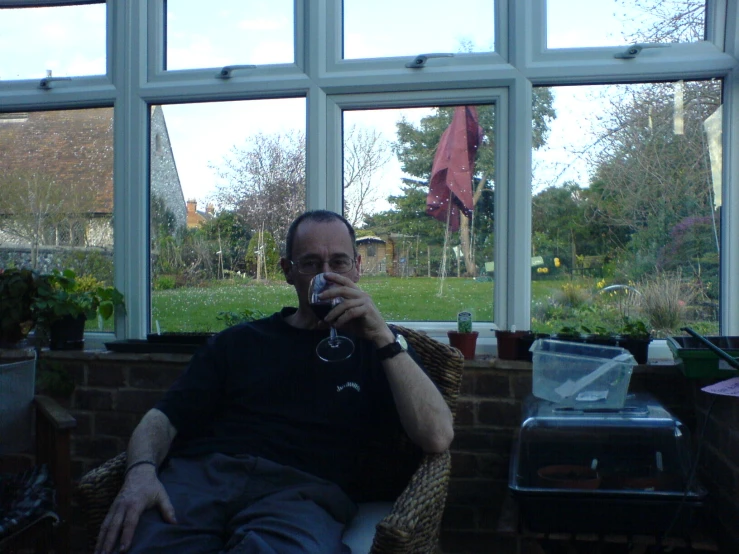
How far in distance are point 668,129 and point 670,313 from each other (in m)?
0.74

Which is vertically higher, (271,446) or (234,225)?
(234,225)

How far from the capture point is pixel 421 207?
2973 mm

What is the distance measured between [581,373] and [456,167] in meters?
1.07

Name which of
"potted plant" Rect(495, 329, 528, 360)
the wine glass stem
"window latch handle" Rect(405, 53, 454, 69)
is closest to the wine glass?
the wine glass stem

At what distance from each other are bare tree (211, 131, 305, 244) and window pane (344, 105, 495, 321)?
22cm

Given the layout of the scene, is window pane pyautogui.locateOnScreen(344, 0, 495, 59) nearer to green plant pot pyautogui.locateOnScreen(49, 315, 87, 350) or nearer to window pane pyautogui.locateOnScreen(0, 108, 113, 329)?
window pane pyautogui.locateOnScreen(0, 108, 113, 329)

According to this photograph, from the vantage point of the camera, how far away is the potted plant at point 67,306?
9.53 ft

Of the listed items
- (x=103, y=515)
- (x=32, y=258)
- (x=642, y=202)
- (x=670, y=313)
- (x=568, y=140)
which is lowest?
(x=103, y=515)

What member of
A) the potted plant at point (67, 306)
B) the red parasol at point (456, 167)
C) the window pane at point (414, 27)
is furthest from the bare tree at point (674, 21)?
the potted plant at point (67, 306)

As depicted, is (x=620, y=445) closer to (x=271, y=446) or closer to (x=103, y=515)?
(x=271, y=446)

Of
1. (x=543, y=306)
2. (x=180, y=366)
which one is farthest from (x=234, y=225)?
(x=543, y=306)

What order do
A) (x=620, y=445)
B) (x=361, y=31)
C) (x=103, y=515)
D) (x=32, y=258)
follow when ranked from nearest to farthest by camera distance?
1. (x=103, y=515)
2. (x=620, y=445)
3. (x=361, y=31)
4. (x=32, y=258)

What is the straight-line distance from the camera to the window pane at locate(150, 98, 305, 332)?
3.07 metres

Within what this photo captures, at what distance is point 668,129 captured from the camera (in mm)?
2779
